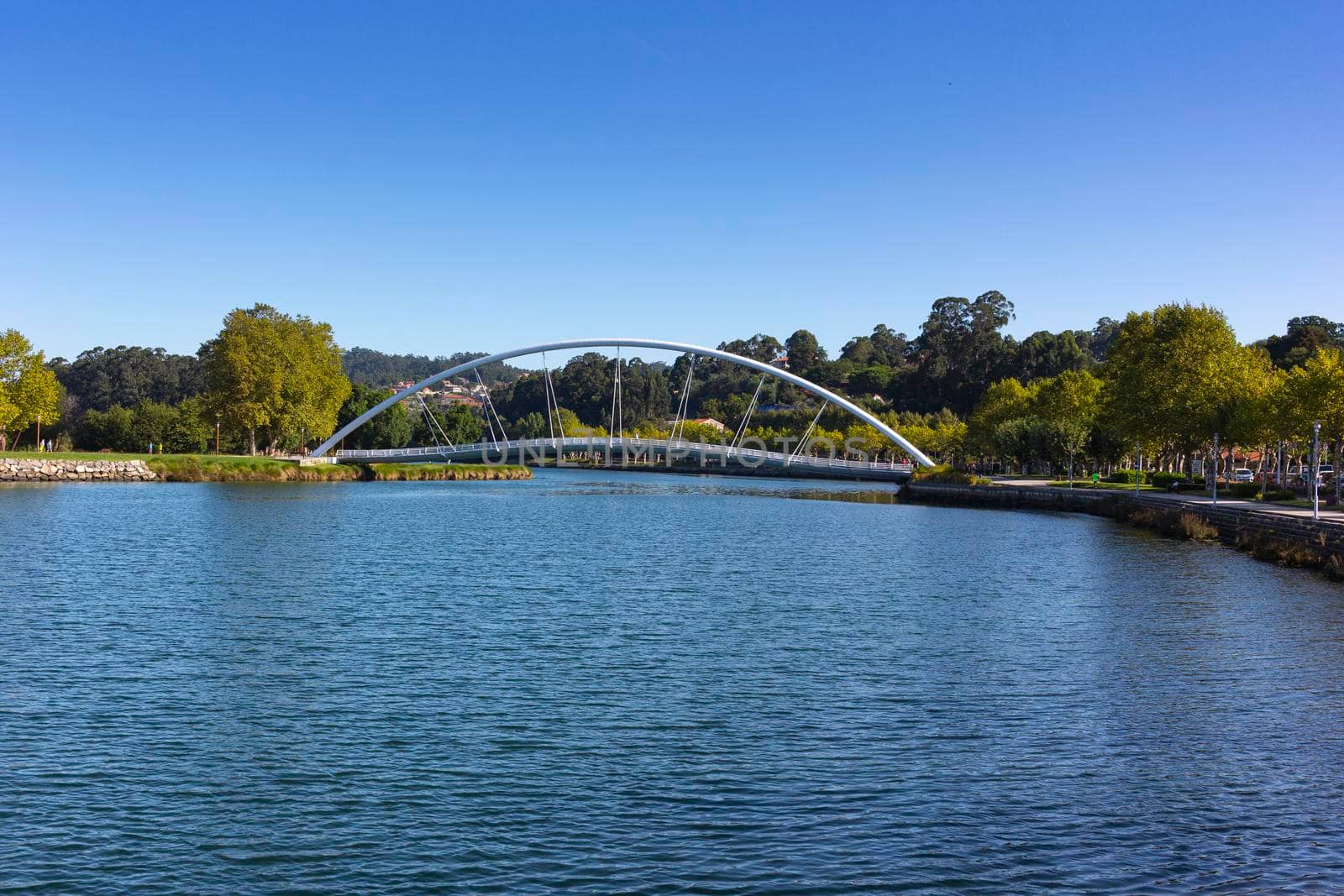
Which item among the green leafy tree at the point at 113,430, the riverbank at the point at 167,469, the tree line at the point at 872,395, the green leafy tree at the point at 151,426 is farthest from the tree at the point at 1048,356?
the green leafy tree at the point at 113,430

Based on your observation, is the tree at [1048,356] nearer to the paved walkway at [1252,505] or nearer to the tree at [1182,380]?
the tree at [1182,380]

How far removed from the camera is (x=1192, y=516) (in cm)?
5100

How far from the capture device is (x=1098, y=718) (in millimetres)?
17359

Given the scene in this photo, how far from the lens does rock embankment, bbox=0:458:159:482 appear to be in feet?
267

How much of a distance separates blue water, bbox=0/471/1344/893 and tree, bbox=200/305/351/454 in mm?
58510

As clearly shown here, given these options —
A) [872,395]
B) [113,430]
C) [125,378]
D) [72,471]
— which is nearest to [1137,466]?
[72,471]

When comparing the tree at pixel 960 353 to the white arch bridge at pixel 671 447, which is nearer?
the white arch bridge at pixel 671 447

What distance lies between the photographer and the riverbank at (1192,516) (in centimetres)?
3844

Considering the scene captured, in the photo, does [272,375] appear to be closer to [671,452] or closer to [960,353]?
[671,452]

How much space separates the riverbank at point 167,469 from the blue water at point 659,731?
5298 centimetres

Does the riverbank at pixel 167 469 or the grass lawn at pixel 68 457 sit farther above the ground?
the grass lawn at pixel 68 457

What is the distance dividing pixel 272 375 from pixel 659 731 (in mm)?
82840

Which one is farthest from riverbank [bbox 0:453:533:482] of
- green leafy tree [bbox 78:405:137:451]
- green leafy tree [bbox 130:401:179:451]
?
green leafy tree [bbox 78:405:137:451]

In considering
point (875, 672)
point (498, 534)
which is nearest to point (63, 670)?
point (875, 672)
